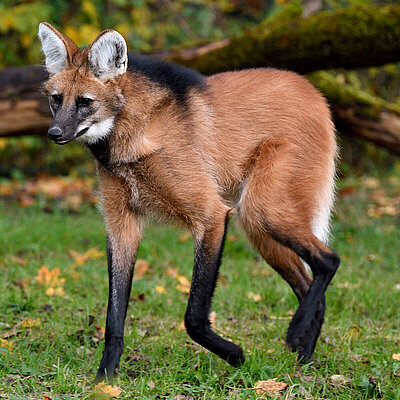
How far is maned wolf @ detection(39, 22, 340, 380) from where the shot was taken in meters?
2.69

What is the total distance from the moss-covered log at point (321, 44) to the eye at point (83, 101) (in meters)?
2.86

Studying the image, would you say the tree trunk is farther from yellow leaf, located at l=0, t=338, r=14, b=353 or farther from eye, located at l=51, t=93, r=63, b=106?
yellow leaf, located at l=0, t=338, r=14, b=353

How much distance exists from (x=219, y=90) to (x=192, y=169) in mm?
560

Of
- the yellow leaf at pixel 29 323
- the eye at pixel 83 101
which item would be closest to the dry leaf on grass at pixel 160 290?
the yellow leaf at pixel 29 323

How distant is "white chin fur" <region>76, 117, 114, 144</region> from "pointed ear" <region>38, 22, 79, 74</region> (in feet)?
1.07

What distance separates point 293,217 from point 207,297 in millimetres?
597

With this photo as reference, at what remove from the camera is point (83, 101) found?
8.61 ft

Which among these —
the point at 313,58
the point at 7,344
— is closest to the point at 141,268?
the point at 7,344

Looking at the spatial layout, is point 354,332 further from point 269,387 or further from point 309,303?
point 269,387

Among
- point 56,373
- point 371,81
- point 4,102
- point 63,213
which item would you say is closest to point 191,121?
point 56,373

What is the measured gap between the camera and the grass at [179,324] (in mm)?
2574

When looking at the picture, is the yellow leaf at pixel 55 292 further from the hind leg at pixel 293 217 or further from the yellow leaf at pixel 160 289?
the hind leg at pixel 293 217

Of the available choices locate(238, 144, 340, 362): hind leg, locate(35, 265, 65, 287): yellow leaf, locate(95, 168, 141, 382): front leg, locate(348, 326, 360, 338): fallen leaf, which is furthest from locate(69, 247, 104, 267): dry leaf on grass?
locate(348, 326, 360, 338): fallen leaf

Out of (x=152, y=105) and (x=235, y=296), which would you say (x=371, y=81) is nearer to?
(x=235, y=296)
